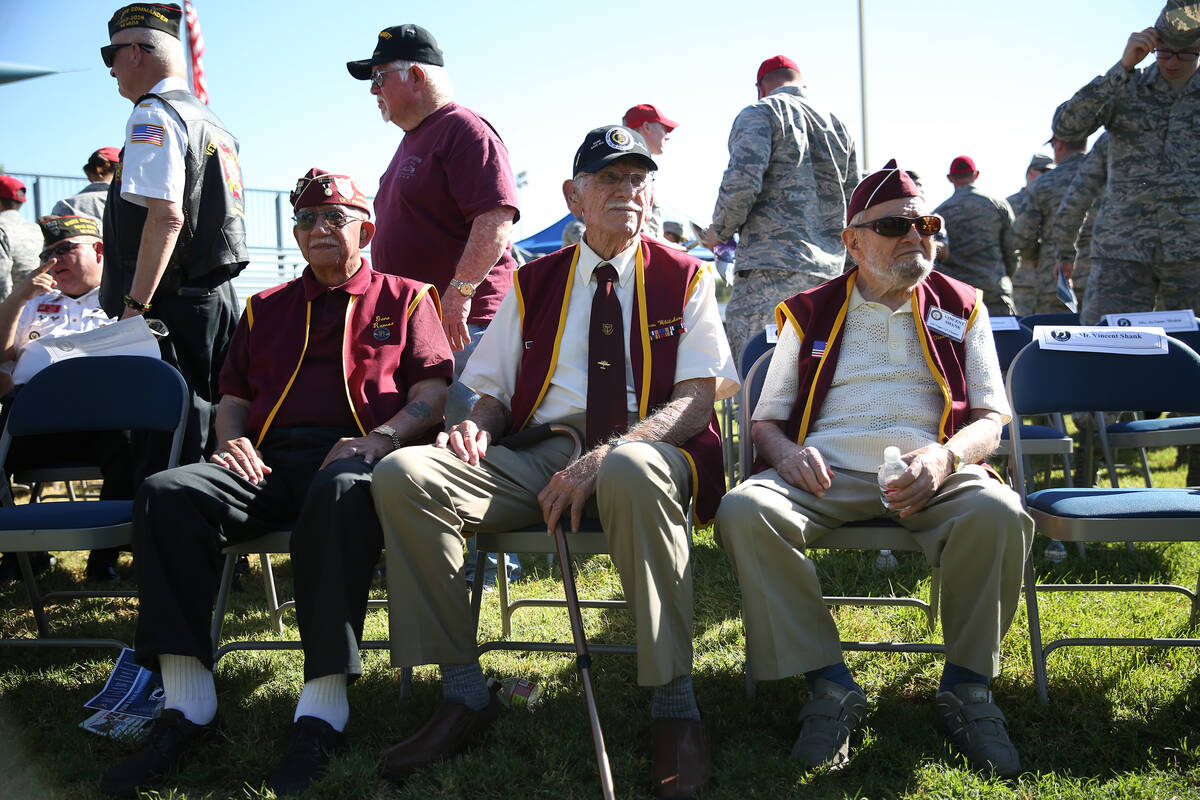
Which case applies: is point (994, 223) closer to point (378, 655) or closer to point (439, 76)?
point (439, 76)

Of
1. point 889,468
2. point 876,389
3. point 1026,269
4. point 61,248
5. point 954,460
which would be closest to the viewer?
point 889,468

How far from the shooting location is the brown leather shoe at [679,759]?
229cm

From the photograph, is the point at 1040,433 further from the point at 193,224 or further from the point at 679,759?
the point at 193,224

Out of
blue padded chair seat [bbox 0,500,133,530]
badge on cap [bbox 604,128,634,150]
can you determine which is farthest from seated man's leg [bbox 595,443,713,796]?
blue padded chair seat [bbox 0,500,133,530]

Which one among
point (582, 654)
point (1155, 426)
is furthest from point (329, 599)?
point (1155, 426)

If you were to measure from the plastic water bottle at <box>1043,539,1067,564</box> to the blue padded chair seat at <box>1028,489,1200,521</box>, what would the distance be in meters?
1.27

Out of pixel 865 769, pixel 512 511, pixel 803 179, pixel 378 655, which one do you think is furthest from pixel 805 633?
pixel 803 179

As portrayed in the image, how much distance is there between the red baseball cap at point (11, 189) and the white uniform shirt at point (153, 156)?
414cm

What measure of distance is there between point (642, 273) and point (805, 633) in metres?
1.28

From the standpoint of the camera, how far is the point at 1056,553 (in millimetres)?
4203

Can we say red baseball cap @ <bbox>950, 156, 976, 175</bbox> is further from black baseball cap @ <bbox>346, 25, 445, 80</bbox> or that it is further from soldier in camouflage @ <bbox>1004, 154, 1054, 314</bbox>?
black baseball cap @ <bbox>346, 25, 445, 80</bbox>

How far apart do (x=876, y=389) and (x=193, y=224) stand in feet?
9.58

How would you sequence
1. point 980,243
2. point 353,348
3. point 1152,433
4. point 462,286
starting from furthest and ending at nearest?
point 980,243
point 1152,433
point 462,286
point 353,348

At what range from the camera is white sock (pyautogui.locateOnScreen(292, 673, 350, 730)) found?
99.6 inches
